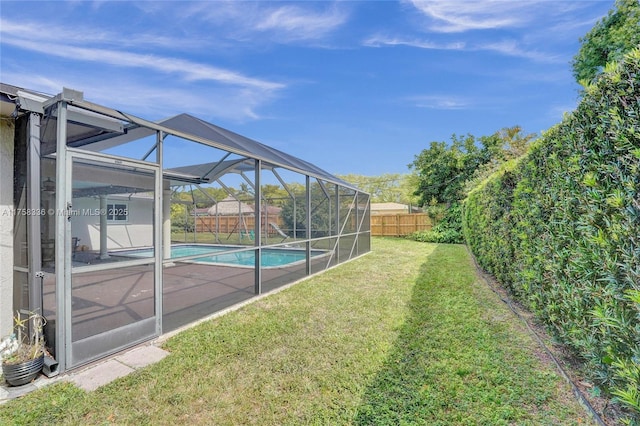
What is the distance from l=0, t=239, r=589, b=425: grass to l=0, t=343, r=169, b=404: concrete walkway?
0.43ft

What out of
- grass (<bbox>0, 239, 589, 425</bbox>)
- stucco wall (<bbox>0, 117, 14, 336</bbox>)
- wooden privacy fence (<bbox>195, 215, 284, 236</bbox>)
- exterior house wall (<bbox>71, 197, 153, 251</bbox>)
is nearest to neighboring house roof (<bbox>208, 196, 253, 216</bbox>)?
wooden privacy fence (<bbox>195, 215, 284, 236</bbox>)

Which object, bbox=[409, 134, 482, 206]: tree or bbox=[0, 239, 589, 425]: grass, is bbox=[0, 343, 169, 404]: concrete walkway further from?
bbox=[409, 134, 482, 206]: tree

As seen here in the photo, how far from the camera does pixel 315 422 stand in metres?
2.08

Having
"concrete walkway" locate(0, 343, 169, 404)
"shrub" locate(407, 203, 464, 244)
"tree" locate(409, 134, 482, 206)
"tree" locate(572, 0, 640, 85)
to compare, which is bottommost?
"concrete walkway" locate(0, 343, 169, 404)

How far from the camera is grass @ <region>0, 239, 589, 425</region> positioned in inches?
84.4

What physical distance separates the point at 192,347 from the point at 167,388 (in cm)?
80

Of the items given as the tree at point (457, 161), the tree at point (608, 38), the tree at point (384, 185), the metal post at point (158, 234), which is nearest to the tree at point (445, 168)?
the tree at point (457, 161)

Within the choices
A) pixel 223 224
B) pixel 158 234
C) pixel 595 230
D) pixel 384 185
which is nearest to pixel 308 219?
pixel 158 234

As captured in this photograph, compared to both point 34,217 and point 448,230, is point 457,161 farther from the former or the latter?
point 34,217

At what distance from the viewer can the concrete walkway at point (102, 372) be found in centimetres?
250

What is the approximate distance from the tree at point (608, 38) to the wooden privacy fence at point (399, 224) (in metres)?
9.71

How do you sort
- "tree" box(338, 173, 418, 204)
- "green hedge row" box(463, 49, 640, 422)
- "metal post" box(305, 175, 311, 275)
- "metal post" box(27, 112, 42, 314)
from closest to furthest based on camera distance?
"green hedge row" box(463, 49, 640, 422)
"metal post" box(27, 112, 42, 314)
"metal post" box(305, 175, 311, 275)
"tree" box(338, 173, 418, 204)

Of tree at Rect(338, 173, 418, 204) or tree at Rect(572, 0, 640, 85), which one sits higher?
tree at Rect(572, 0, 640, 85)

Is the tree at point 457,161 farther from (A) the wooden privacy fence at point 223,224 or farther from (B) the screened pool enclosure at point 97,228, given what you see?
(B) the screened pool enclosure at point 97,228
